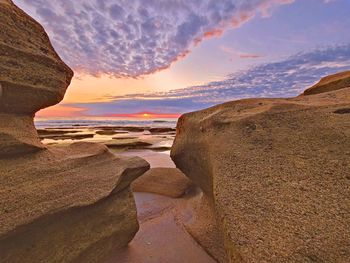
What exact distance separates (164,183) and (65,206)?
11.6ft

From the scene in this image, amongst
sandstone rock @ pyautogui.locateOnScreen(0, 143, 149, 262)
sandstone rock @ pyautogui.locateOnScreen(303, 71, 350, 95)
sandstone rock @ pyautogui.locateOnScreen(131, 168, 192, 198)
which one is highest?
sandstone rock @ pyautogui.locateOnScreen(303, 71, 350, 95)

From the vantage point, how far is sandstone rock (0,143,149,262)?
216 centimetres

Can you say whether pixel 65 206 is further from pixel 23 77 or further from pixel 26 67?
pixel 26 67

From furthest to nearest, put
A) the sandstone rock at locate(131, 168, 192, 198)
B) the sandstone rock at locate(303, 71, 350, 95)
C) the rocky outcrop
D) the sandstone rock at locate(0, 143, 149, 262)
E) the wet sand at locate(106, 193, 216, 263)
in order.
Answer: the sandstone rock at locate(131, 168, 192, 198) → the sandstone rock at locate(303, 71, 350, 95) → the wet sand at locate(106, 193, 216, 263) → the sandstone rock at locate(0, 143, 149, 262) → the rocky outcrop

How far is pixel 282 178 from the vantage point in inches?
79.0

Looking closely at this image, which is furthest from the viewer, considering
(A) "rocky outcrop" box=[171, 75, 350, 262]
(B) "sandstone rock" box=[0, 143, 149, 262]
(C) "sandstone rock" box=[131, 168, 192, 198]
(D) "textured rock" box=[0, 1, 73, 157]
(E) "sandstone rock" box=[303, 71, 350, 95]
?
(C) "sandstone rock" box=[131, 168, 192, 198]

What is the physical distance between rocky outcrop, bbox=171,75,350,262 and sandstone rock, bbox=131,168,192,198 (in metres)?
2.14

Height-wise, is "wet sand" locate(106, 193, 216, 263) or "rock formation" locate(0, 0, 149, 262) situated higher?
"rock formation" locate(0, 0, 149, 262)

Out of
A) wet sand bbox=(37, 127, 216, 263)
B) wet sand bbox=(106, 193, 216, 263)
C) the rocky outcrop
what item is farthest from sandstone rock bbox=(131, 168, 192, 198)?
the rocky outcrop

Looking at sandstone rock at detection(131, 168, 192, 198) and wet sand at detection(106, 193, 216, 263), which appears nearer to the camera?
wet sand at detection(106, 193, 216, 263)

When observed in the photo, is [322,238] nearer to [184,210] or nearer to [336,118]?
[336,118]

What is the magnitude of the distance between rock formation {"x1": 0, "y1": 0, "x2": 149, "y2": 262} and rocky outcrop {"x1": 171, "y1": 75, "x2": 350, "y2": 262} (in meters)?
1.38

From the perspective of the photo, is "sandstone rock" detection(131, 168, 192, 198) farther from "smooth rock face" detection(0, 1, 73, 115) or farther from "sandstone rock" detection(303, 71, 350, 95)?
"sandstone rock" detection(303, 71, 350, 95)

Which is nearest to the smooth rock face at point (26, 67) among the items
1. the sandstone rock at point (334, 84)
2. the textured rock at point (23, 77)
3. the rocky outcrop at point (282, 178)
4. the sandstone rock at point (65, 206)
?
the textured rock at point (23, 77)
